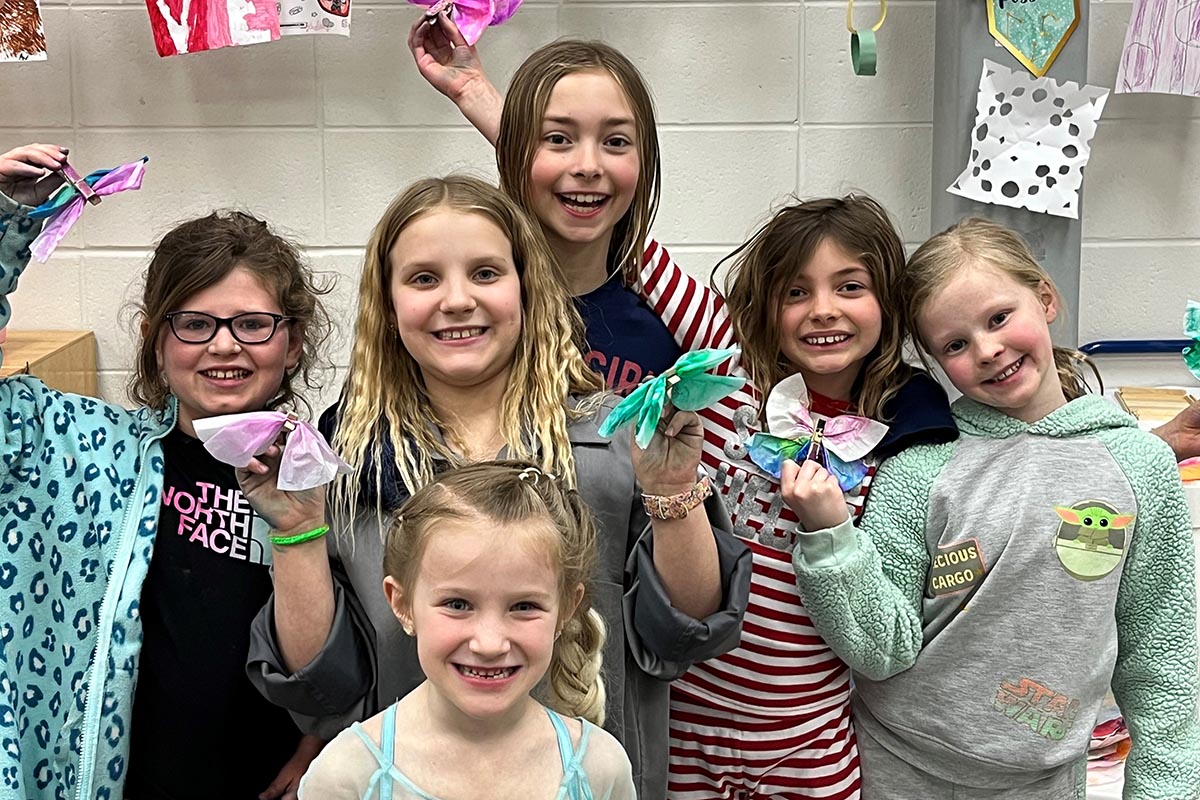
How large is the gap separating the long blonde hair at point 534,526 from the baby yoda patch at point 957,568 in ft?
1.63

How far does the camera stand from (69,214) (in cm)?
156

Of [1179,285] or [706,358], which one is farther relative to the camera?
[1179,285]

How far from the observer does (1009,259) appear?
1707 millimetres

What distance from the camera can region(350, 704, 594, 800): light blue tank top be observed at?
123cm

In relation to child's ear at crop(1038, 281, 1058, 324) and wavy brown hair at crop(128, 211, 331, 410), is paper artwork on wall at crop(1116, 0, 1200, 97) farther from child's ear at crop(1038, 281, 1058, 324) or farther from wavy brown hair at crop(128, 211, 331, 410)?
wavy brown hair at crop(128, 211, 331, 410)

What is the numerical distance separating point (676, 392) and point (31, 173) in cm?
81

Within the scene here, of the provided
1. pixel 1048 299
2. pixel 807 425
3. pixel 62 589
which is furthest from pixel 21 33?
pixel 1048 299

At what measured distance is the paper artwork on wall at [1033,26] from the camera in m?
2.29

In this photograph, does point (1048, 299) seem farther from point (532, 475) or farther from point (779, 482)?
point (532, 475)

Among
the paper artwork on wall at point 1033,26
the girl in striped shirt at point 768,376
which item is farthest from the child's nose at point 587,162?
the paper artwork on wall at point 1033,26

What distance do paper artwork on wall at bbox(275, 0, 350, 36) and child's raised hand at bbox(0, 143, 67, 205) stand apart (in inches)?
35.8

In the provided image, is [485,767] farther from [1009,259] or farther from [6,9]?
[6,9]

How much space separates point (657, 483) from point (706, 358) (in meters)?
0.19

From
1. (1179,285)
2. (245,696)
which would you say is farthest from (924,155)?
(245,696)
